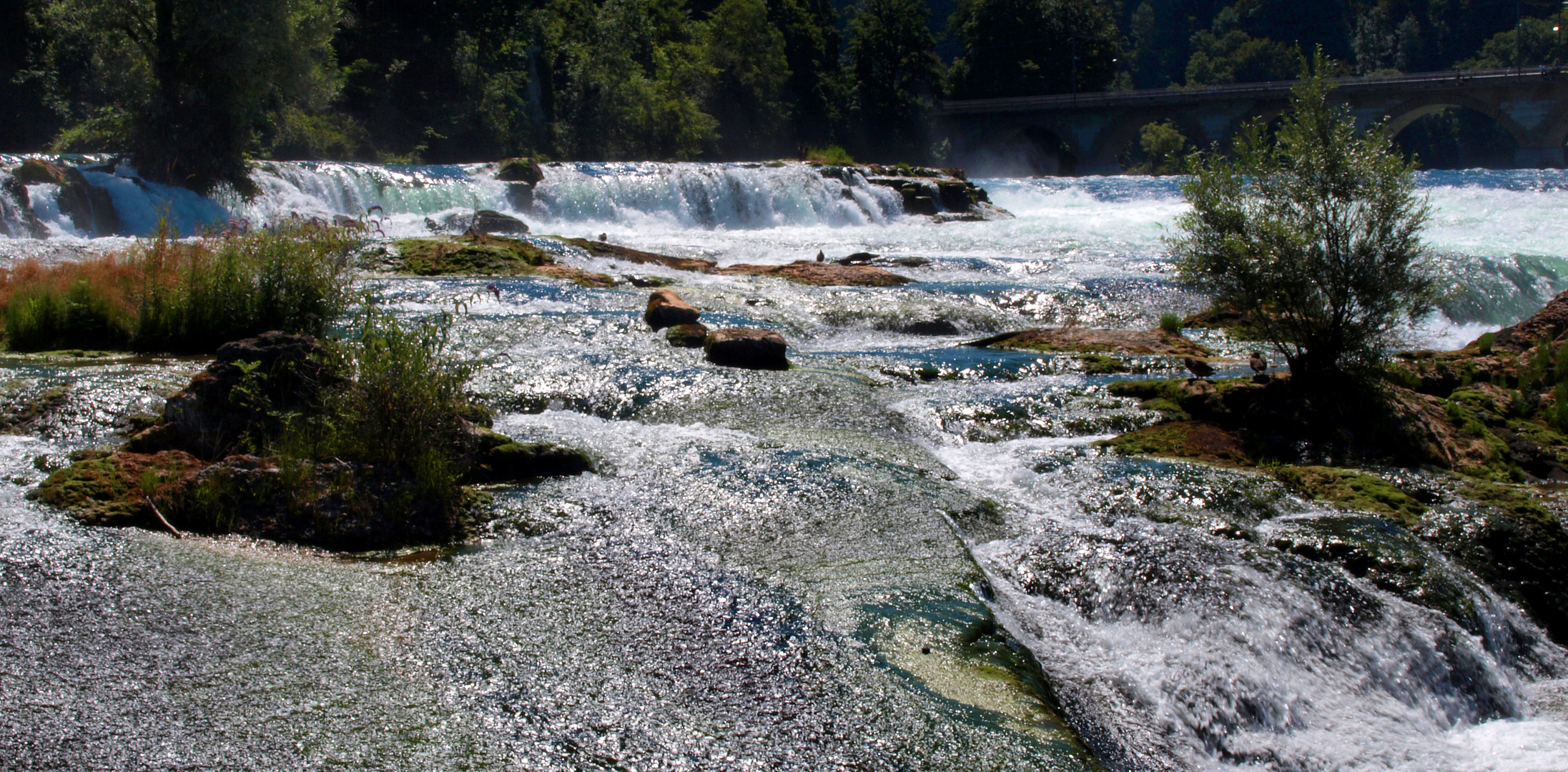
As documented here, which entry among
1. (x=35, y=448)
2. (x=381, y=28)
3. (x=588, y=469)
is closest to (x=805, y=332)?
(x=588, y=469)

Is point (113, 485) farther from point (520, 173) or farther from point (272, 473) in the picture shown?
point (520, 173)

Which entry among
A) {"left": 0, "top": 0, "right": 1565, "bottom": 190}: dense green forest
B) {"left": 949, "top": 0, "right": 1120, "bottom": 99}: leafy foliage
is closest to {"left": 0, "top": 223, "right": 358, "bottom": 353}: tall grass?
{"left": 0, "top": 0, "right": 1565, "bottom": 190}: dense green forest

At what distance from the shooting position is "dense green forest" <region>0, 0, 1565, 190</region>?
22172 mm

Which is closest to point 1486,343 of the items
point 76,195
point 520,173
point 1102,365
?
point 1102,365

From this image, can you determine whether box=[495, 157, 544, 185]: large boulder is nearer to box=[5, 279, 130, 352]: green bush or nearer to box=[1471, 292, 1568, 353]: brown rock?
box=[5, 279, 130, 352]: green bush

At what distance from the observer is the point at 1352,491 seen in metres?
6.48

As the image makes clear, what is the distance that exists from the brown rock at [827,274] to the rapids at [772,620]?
6801 mm

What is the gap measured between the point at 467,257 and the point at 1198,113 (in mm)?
57343

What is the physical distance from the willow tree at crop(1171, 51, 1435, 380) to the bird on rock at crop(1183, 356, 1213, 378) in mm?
1203

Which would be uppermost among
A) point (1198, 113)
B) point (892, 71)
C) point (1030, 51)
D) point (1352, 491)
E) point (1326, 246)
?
point (1030, 51)

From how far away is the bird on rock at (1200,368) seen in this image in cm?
1002

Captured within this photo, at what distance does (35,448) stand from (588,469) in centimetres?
330

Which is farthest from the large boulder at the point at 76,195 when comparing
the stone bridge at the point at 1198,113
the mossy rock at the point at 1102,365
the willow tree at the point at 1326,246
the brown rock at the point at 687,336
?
the stone bridge at the point at 1198,113

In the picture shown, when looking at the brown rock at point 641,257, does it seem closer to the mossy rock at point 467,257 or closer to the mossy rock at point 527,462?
the mossy rock at point 467,257
